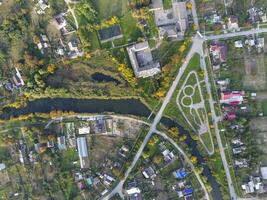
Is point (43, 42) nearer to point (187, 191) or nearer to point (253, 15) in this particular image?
point (187, 191)

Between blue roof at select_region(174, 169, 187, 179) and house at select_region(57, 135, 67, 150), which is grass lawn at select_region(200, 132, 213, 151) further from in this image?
house at select_region(57, 135, 67, 150)

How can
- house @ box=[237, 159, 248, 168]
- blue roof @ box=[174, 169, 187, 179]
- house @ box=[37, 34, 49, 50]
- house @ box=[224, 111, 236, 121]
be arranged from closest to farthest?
house @ box=[237, 159, 248, 168], house @ box=[224, 111, 236, 121], blue roof @ box=[174, 169, 187, 179], house @ box=[37, 34, 49, 50]

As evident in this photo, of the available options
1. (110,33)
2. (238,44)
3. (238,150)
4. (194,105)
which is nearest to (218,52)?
(238,44)

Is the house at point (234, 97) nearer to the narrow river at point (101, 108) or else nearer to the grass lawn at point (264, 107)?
the grass lawn at point (264, 107)

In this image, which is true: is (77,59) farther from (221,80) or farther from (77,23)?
(221,80)

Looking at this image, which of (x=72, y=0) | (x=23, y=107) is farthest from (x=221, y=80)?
(x=23, y=107)

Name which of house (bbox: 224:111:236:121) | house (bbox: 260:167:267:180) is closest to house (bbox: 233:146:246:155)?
house (bbox: 260:167:267:180)

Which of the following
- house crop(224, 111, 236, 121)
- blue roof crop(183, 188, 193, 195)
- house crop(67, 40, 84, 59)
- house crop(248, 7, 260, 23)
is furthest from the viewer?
house crop(67, 40, 84, 59)
